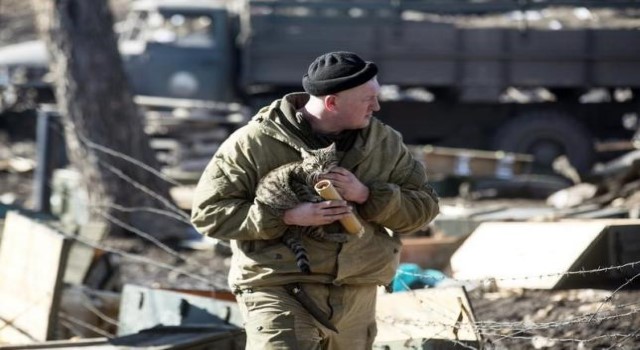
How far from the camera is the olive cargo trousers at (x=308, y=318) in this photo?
4516 millimetres

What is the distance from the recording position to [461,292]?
5754 millimetres

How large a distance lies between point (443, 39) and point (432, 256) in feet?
41.5

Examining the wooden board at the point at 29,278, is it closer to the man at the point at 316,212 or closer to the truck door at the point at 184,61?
the man at the point at 316,212

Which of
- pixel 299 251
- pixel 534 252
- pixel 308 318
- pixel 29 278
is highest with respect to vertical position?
pixel 299 251

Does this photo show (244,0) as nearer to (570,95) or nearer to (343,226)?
(570,95)

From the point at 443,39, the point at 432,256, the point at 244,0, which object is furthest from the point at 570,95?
the point at 432,256

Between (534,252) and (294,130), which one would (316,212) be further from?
(534,252)

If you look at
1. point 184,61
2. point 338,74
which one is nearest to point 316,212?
point 338,74

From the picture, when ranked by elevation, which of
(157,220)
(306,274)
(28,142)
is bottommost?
(28,142)

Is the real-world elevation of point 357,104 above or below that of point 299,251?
above

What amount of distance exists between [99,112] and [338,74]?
7959 millimetres

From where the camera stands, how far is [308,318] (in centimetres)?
457

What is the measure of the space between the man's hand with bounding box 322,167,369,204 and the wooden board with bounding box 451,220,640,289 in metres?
1.52

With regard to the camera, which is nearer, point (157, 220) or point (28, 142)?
point (157, 220)
